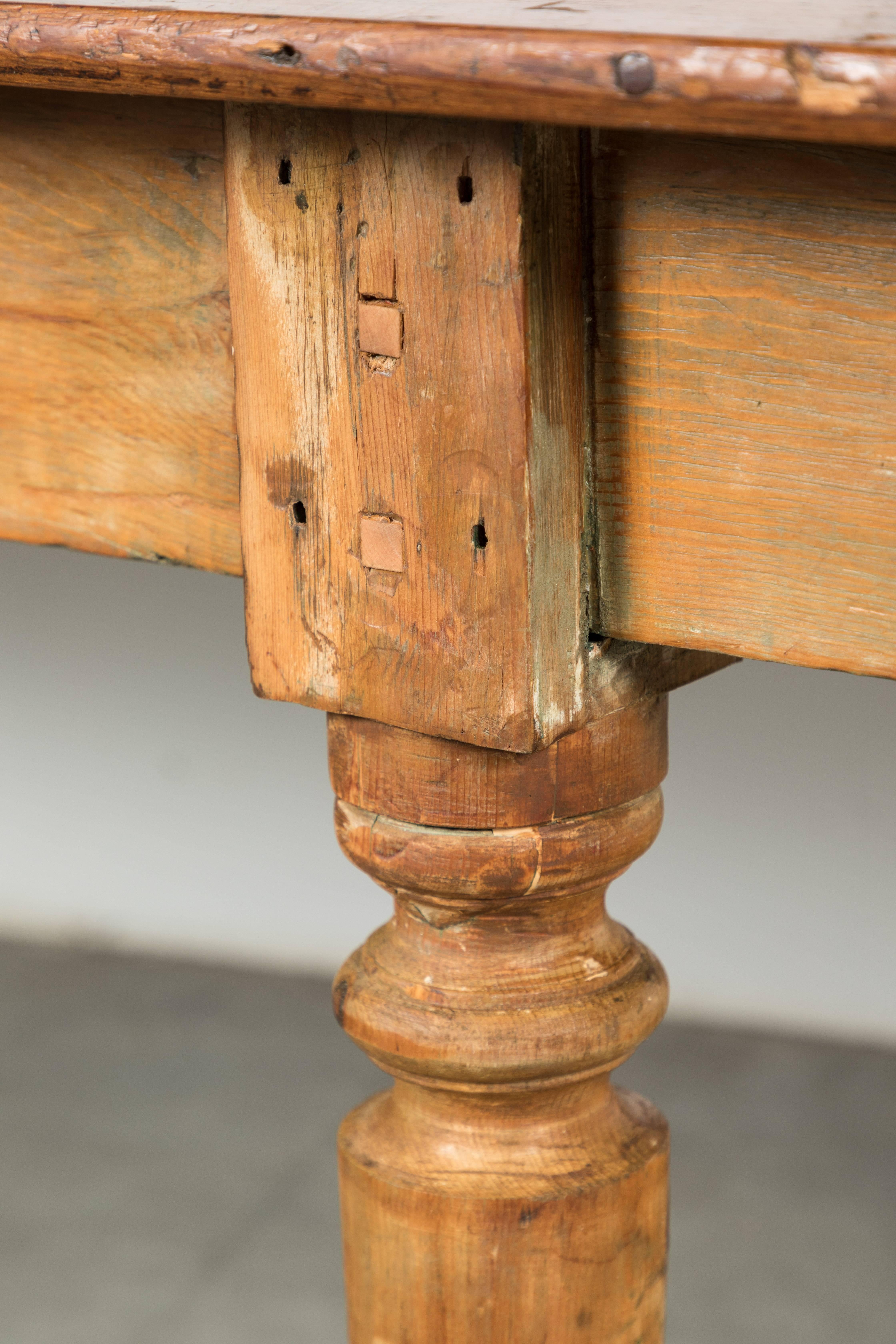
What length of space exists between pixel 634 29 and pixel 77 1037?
1470 mm

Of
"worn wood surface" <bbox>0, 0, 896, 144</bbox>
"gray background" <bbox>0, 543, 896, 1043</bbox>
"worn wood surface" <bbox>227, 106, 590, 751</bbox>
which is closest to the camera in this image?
"worn wood surface" <bbox>0, 0, 896, 144</bbox>

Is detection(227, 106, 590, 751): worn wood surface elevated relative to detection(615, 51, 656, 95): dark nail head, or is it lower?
lower

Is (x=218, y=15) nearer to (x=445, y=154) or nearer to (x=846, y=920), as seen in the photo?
(x=445, y=154)

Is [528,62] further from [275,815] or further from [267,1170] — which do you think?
[275,815]

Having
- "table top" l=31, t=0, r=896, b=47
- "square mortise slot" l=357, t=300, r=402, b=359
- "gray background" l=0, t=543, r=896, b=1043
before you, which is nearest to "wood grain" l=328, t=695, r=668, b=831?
"square mortise slot" l=357, t=300, r=402, b=359

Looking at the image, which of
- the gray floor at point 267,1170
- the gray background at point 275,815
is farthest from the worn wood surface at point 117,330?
the gray background at point 275,815

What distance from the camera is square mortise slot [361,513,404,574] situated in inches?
21.7

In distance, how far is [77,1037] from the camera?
5.64 ft

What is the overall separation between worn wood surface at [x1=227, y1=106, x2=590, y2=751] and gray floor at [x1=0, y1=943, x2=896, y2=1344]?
888 mm

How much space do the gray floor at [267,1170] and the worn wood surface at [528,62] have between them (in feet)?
3.49

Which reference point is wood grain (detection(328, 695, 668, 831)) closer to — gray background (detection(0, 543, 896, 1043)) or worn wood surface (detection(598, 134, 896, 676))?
worn wood surface (detection(598, 134, 896, 676))

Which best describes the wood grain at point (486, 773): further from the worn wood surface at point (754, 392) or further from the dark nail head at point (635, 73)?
the dark nail head at point (635, 73)

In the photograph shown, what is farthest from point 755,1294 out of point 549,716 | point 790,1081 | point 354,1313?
point 549,716

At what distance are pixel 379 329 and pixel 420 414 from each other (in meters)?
0.03
